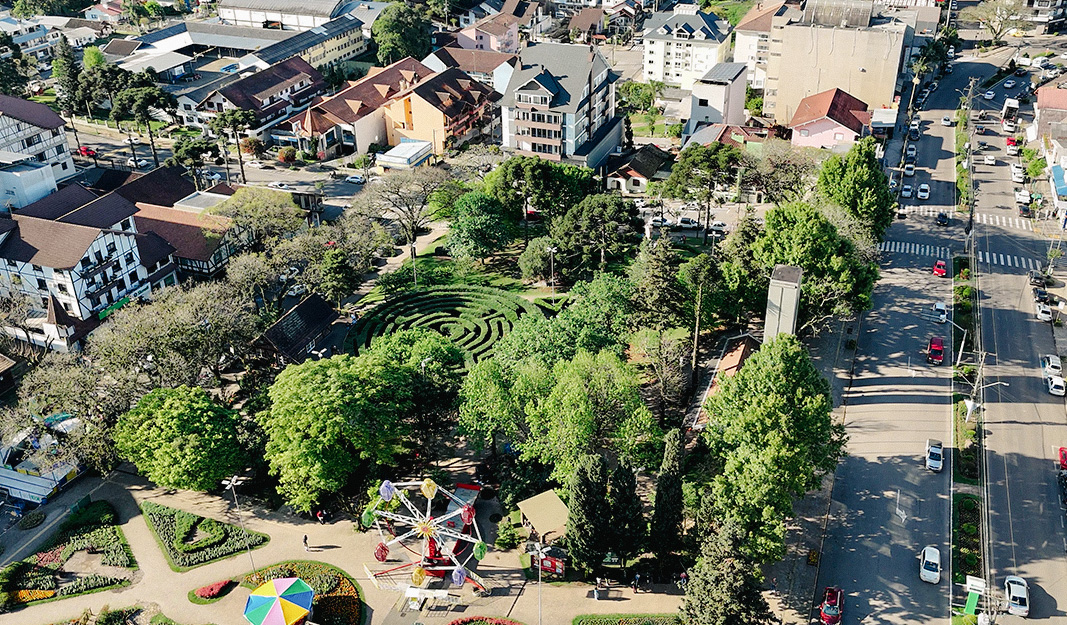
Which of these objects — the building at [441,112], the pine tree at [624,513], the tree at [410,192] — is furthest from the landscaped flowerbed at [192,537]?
the building at [441,112]

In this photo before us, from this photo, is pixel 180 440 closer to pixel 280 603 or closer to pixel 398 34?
pixel 280 603

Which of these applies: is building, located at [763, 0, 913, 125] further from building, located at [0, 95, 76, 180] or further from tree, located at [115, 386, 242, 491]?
building, located at [0, 95, 76, 180]

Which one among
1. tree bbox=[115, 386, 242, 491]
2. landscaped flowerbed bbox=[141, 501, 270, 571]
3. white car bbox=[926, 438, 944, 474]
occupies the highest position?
tree bbox=[115, 386, 242, 491]

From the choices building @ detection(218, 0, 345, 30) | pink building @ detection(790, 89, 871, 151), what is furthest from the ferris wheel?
building @ detection(218, 0, 345, 30)

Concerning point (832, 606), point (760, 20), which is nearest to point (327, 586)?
point (832, 606)

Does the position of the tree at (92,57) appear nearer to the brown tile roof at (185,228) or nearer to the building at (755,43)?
the brown tile roof at (185,228)

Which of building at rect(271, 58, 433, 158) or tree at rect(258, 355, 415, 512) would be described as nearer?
tree at rect(258, 355, 415, 512)

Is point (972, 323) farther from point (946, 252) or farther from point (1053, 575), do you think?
point (1053, 575)
